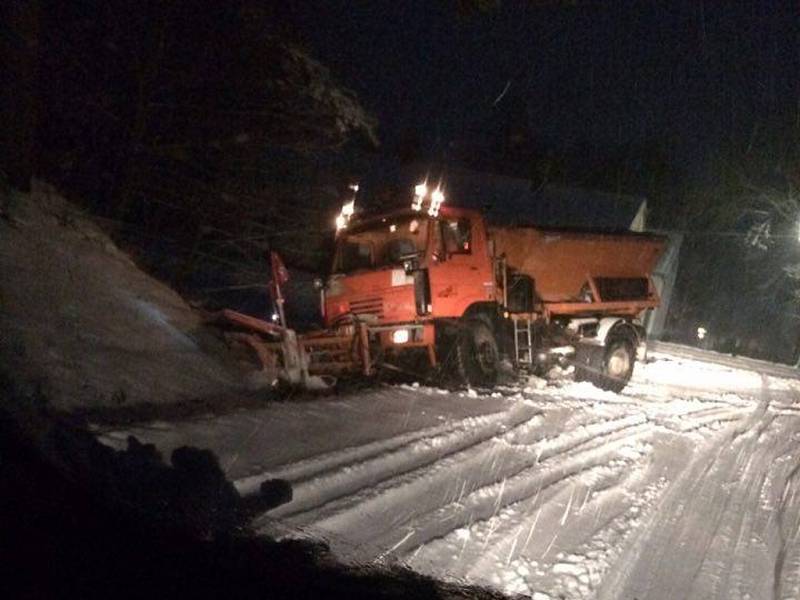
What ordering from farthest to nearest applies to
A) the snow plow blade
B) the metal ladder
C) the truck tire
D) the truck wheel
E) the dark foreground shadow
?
the truck tire → the metal ladder → the truck wheel → the snow plow blade → the dark foreground shadow

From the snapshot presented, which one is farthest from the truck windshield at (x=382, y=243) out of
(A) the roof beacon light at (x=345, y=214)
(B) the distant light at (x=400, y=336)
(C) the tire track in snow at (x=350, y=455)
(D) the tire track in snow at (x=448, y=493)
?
(D) the tire track in snow at (x=448, y=493)

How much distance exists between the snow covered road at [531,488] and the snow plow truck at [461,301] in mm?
1298

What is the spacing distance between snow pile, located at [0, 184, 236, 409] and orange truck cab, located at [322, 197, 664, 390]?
2.69 metres

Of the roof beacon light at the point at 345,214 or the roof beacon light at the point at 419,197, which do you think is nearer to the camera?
the roof beacon light at the point at 419,197

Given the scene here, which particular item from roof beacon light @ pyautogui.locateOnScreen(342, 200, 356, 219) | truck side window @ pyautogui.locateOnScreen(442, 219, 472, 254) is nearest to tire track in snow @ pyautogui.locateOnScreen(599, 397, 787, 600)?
truck side window @ pyautogui.locateOnScreen(442, 219, 472, 254)

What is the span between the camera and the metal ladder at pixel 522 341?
42.0 feet

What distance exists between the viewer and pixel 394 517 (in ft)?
19.0

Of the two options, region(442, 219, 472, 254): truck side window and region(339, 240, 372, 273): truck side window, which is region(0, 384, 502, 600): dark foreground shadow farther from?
region(339, 240, 372, 273): truck side window

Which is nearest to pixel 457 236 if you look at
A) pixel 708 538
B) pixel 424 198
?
pixel 424 198

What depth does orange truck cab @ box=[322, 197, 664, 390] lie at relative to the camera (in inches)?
453

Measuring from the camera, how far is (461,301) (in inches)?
470

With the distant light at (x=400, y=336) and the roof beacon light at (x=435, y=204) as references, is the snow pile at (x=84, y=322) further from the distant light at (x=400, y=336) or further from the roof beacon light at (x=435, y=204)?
the roof beacon light at (x=435, y=204)

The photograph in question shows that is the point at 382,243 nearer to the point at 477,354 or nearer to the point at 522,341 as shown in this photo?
the point at 477,354

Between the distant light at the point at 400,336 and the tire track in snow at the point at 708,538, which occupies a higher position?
the distant light at the point at 400,336
